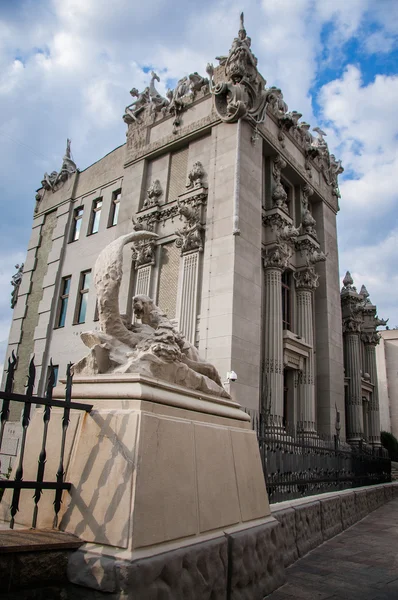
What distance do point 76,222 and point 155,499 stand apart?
22.0 meters

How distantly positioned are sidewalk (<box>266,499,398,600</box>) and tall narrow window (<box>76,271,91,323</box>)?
1502cm

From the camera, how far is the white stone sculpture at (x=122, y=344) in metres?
3.90

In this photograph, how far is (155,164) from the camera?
1950 cm

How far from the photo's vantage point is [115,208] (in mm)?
21109

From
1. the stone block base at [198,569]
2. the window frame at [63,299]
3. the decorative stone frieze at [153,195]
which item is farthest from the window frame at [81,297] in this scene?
the stone block base at [198,569]

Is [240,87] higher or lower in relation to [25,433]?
higher

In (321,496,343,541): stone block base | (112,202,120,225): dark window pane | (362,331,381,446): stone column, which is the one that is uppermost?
(112,202,120,225): dark window pane

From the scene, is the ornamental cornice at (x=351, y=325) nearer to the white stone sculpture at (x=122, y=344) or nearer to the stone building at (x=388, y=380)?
the stone building at (x=388, y=380)

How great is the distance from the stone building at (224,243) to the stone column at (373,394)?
1995 millimetres

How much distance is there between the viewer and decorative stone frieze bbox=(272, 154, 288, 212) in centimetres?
1747

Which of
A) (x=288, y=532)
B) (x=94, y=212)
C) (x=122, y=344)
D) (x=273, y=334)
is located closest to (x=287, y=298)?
(x=273, y=334)


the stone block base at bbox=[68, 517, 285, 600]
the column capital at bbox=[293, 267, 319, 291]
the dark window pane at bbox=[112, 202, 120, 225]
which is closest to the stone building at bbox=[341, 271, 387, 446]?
the column capital at bbox=[293, 267, 319, 291]

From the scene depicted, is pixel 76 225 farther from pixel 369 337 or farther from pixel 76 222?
pixel 369 337

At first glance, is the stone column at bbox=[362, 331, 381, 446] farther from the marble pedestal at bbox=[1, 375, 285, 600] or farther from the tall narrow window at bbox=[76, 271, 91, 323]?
the marble pedestal at bbox=[1, 375, 285, 600]
